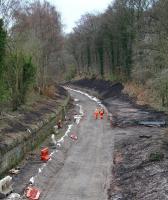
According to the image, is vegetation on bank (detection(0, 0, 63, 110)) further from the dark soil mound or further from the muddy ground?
the dark soil mound

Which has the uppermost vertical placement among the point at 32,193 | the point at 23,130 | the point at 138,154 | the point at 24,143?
the point at 23,130

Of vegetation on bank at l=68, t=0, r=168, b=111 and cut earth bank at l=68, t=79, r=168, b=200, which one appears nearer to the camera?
cut earth bank at l=68, t=79, r=168, b=200

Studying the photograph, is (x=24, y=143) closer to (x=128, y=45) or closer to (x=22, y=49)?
(x=22, y=49)

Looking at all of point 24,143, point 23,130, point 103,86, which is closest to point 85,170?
point 24,143

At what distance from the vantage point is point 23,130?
3272cm

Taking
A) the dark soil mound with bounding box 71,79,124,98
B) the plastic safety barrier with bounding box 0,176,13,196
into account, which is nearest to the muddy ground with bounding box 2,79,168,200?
the plastic safety barrier with bounding box 0,176,13,196

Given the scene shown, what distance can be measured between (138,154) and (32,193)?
31.1 ft

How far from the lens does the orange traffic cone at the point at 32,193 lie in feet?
69.3

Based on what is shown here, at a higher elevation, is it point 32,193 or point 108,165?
point 32,193

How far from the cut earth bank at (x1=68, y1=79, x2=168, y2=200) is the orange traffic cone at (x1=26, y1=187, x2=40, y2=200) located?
11.0 ft

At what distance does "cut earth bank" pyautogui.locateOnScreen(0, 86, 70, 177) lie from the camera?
26.8 meters

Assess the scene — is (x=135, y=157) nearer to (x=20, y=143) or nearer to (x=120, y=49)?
(x=20, y=143)

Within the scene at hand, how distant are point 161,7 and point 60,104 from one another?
22.1 metres

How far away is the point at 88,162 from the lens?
28.8 metres
